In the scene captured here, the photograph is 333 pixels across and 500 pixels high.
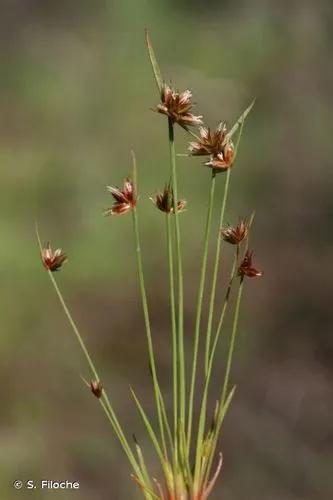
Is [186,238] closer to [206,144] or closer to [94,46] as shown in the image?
[94,46]

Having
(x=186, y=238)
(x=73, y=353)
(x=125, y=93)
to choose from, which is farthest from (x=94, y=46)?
(x=73, y=353)

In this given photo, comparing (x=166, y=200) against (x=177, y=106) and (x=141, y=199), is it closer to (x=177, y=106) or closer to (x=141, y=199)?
(x=177, y=106)

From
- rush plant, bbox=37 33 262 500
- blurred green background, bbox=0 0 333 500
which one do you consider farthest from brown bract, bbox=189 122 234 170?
blurred green background, bbox=0 0 333 500

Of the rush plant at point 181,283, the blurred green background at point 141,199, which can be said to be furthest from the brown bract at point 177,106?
the blurred green background at point 141,199

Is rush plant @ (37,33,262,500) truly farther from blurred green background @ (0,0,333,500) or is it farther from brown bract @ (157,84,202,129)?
blurred green background @ (0,0,333,500)

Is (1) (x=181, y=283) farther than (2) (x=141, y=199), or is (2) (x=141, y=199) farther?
(2) (x=141, y=199)

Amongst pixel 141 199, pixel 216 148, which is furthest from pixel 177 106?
pixel 141 199
